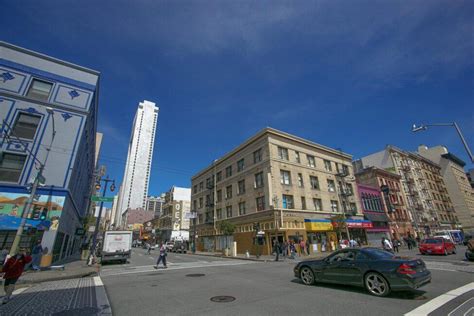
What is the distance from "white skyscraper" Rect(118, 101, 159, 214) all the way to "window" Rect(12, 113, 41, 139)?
11527cm

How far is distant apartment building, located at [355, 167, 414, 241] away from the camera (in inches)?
1636

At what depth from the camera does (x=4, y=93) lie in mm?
18359

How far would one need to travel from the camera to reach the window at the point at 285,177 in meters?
30.2

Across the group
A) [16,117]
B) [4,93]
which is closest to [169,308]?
[16,117]

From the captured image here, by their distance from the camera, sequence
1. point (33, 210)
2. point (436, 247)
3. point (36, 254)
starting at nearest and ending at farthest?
point (36, 254) < point (33, 210) < point (436, 247)

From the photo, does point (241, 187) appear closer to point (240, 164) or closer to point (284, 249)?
point (240, 164)

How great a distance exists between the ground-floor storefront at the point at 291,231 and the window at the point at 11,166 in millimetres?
22381

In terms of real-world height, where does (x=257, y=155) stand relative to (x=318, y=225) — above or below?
above

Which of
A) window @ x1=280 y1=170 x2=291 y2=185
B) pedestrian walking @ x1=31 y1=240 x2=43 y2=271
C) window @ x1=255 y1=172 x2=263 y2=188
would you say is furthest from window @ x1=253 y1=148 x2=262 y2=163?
pedestrian walking @ x1=31 y1=240 x2=43 y2=271

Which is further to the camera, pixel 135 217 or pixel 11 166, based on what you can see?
pixel 135 217

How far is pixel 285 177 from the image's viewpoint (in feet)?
101

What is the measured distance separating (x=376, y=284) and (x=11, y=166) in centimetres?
2462

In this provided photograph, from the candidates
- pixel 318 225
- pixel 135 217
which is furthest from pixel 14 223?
pixel 135 217

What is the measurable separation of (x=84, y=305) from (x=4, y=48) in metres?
24.8
